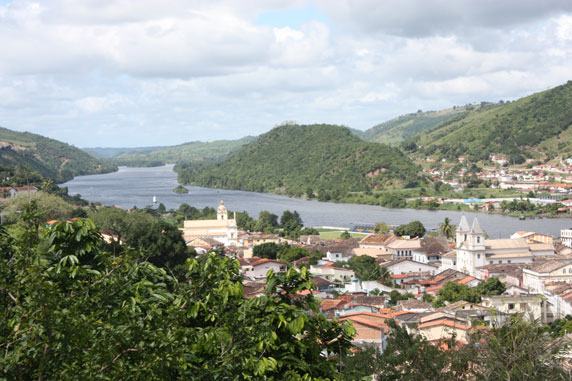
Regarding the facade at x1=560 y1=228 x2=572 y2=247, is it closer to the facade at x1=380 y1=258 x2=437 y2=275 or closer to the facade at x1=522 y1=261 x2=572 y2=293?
the facade at x1=522 y1=261 x2=572 y2=293

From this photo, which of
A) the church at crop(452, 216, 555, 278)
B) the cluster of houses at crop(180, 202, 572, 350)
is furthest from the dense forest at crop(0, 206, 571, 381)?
the church at crop(452, 216, 555, 278)

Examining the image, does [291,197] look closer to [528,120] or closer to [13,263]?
[528,120]

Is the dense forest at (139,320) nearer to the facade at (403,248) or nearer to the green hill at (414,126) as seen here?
the facade at (403,248)

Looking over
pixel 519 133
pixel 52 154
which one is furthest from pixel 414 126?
pixel 52 154

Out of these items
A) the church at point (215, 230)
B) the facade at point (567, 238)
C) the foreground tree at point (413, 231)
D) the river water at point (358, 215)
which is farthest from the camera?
the river water at point (358, 215)

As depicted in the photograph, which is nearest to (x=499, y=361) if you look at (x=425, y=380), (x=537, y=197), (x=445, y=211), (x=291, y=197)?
(x=425, y=380)

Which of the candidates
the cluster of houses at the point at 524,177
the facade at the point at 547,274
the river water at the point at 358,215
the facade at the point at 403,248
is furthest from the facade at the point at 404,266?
the cluster of houses at the point at 524,177

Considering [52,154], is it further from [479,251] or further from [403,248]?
[479,251]
